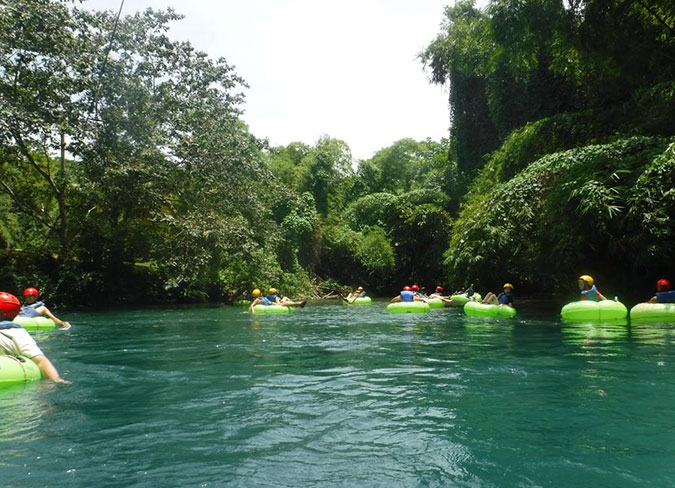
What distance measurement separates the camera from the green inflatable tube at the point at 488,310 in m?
14.8

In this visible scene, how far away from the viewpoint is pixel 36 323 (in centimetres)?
1252

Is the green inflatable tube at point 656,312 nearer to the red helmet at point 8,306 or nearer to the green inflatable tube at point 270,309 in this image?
the green inflatable tube at point 270,309

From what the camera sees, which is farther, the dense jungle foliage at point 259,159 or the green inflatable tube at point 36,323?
the dense jungle foliage at point 259,159

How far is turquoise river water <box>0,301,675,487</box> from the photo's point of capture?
11.0ft

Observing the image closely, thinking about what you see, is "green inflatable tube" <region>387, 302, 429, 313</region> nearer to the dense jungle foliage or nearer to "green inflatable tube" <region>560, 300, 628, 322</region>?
the dense jungle foliage

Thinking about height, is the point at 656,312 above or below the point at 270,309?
above

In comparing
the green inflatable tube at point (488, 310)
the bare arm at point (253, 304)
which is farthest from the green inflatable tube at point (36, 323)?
the green inflatable tube at point (488, 310)

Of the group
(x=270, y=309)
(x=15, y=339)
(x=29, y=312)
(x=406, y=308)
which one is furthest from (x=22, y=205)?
(x=15, y=339)

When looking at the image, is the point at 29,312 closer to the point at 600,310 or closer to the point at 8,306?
the point at 8,306

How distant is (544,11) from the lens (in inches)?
630

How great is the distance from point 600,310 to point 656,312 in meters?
1.09

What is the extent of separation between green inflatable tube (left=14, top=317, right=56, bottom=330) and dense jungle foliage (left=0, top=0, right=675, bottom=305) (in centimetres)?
783

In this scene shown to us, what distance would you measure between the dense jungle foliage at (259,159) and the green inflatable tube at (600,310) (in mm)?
1658

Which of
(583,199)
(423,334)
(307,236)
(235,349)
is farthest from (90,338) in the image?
(307,236)
